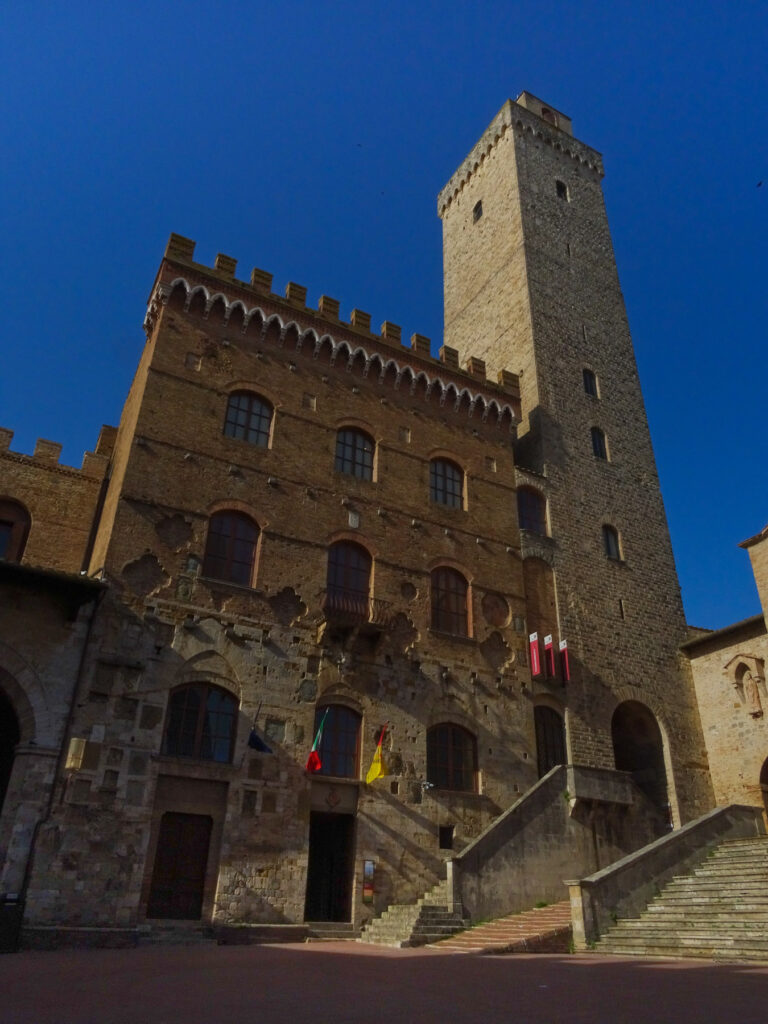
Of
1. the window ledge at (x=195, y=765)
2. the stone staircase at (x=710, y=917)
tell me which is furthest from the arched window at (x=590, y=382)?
the window ledge at (x=195, y=765)

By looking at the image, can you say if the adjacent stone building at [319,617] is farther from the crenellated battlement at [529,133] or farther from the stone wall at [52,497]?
the crenellated battlement at [529,133]

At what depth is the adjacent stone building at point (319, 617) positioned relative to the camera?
47.1 feet

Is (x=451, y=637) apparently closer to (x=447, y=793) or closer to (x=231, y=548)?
(x=447, y=793)

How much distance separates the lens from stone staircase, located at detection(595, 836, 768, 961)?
1190cm

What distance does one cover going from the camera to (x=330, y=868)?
16.2m

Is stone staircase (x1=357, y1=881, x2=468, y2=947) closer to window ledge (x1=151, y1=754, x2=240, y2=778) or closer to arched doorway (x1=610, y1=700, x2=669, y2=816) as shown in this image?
window ledge (x1=151, y1=754, x2=240, y2=778)

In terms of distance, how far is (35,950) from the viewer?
12281mm

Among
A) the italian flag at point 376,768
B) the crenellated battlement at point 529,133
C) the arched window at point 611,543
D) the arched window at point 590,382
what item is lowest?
the italian flag at point 376,768

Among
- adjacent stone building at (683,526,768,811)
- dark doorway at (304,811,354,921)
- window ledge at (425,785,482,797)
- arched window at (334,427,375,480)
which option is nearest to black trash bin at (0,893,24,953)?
dark doorway at (304,811,354,921)

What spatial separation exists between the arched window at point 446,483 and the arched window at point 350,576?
3.33 m

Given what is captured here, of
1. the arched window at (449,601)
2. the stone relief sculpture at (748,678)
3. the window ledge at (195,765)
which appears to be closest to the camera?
the window ledge at (195,765)

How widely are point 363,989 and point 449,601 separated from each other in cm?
1230

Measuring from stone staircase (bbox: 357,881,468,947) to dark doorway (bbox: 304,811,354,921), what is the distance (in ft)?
2.58

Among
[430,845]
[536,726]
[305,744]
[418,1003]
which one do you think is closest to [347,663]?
[305,744]
